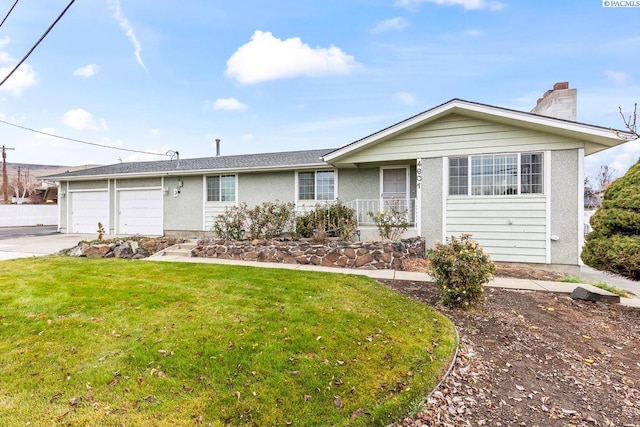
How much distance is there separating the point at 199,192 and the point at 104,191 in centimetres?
544

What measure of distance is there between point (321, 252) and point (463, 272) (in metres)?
4.24

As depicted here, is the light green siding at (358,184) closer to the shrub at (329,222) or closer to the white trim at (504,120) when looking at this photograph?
the shrub at (329,222)

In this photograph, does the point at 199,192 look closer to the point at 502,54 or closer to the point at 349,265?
the point at 349,265

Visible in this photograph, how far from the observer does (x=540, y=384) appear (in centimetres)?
288

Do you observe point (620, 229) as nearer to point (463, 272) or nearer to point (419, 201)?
point (463, 272)

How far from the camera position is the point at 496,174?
8375 mm

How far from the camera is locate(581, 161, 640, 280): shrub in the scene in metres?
4.88

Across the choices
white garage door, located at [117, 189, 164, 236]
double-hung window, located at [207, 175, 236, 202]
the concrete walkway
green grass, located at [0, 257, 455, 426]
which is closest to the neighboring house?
double-hung window, located at [207, 175, 236, 202]

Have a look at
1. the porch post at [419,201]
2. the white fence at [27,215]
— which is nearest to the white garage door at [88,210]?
the white fence at [27,215]

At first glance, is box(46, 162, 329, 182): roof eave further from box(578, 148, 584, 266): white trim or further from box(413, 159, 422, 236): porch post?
box(578, 148, 584, 266): white trim

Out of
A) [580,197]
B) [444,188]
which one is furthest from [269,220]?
[580,197]

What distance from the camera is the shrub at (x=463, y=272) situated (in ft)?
14.7

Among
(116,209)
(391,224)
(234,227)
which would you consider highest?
(116,209)

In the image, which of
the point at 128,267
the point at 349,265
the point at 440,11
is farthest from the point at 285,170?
the point at 440,11
